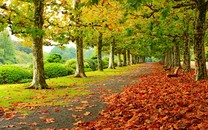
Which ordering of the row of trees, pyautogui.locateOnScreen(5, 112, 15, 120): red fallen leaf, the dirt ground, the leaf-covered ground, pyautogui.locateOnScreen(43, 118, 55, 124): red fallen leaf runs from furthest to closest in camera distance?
1. the row of trees
2. pyautogui.locateOnScreen(5, 112, 15, 120): red fallen leaf
3. pyautogui.locateOnScreen(43, 118, 55, 124): red fallen leaf
4. the dirt ground
5. the leaf-covered ground

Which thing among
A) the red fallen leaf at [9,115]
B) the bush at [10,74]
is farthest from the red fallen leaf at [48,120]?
the bush at [10,74]

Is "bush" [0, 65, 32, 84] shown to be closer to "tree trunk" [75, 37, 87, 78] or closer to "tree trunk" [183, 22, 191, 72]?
"tree trunk" [75, 37, 87, 78]

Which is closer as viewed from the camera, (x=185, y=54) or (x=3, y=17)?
(x=3, y=17)

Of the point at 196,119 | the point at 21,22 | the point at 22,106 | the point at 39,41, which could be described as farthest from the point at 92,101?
the point at 39,41

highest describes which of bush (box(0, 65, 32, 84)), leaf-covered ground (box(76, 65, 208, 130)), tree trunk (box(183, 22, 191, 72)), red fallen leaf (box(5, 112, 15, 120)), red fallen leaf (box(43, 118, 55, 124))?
tree trunk (box(183, 22, 191, 72))

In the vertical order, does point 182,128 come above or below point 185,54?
below

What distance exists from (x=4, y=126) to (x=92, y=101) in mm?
4363

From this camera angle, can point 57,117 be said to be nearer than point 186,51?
Yes

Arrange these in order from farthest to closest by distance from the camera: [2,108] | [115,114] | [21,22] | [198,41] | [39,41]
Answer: [39,41] → [198,41] → [21,22] → [2,108] → [115,114]

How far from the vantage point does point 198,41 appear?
51.5 feet

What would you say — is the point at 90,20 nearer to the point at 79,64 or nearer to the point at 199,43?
the point at 79,64

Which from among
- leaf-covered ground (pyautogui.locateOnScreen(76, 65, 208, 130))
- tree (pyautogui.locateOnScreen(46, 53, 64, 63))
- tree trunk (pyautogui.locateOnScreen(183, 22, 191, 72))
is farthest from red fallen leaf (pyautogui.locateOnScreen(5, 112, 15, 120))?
tree (pyautogui.locateOnScreen(46, 53, 64, 63))

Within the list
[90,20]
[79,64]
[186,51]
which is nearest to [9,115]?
[90,20]

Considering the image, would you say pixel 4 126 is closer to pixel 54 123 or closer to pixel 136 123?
pixel 54 123
